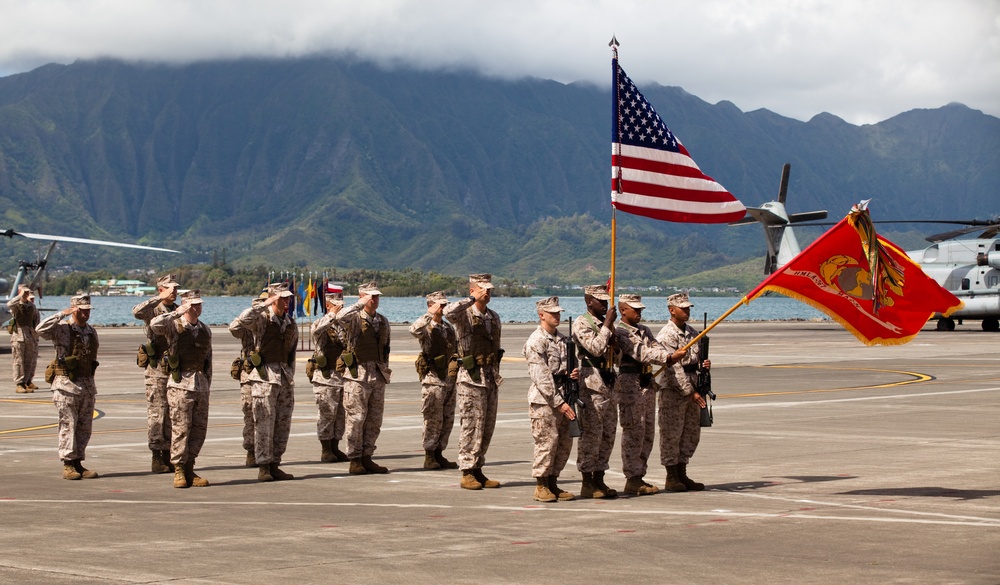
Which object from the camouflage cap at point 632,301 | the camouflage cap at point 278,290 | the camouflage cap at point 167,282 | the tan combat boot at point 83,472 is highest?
the camouflage cap at point 167,282

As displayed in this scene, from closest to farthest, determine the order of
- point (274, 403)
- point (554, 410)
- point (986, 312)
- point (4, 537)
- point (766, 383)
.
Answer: point (4, 537), point (554, 410), point (274, 403), point (766, 383), point (986, 312)

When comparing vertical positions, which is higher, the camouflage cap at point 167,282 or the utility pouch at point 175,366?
the camouflage cap at point 167,282

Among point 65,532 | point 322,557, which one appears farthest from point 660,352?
point 65,532

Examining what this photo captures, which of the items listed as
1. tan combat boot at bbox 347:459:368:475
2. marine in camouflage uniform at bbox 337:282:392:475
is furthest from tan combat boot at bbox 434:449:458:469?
tan combat boot at bbox 347:459:368:475

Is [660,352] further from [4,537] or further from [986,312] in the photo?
[986,312]

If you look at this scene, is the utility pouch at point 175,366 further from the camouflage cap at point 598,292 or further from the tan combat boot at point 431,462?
the camouflage cap at point 598,292

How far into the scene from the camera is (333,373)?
58.0 ft

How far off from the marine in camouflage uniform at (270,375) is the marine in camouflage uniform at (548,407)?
3599 mm

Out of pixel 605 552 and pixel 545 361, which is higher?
pixel 545 361

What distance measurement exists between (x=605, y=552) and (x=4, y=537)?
522cm

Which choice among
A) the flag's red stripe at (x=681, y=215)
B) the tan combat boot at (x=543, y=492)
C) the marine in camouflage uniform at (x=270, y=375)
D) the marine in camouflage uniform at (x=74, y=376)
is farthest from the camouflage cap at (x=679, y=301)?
the marine in camouflage uniform at (x=74, y=376)

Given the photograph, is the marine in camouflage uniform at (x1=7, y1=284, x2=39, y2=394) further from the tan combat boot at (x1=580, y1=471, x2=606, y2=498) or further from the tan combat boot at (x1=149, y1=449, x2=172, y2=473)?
the tan combat boot at (x1=580, y1=471, x2=606, y2=498)

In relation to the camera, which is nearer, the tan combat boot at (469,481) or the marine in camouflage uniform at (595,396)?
the marine in camouflage uniform at (595,396)

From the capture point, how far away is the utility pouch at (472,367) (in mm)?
15102
